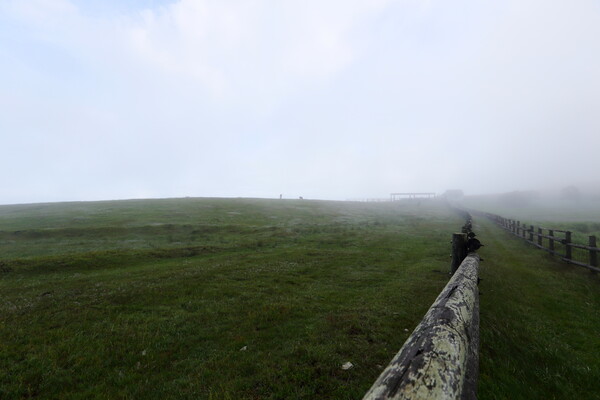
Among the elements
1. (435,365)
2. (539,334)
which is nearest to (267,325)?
(435,365)

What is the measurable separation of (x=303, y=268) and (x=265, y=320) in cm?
627

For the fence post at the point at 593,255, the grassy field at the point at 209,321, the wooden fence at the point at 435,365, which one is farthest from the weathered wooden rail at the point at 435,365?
the fence post at the point at 593,255

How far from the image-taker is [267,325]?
7.26m

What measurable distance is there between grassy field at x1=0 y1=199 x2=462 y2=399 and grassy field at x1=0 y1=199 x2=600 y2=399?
4cm

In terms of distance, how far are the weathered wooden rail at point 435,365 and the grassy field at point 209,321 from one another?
2.19 metres

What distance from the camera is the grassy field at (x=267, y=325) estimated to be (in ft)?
15.9

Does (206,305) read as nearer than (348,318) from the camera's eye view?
No

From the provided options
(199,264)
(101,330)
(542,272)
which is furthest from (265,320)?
(542,272)

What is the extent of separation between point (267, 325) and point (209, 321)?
5.83 feet

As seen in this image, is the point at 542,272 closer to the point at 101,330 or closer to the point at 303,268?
the point at 303,268

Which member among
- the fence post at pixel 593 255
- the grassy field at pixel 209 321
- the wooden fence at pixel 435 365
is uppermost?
the wooden fence at pixel 435 365

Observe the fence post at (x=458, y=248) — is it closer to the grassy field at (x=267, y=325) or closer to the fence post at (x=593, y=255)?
the grassy field at (x=267, y=325)

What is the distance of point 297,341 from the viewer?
626 centimetres

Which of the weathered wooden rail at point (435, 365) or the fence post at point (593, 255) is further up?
the weathered wooden rail at point (435, 365)
